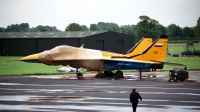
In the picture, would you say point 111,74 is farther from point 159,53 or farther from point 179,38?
point 179,38

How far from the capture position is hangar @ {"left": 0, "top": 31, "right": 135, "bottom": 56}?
231 feet

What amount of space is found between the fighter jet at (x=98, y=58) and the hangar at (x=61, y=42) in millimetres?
30391

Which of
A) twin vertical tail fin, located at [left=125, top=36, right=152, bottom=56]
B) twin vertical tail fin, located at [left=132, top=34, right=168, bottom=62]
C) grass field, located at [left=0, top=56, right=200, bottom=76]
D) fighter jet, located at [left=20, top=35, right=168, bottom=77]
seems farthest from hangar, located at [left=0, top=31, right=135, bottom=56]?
twin vertical tail fin, located at [left=132, top=34, right=168, bottom=62]

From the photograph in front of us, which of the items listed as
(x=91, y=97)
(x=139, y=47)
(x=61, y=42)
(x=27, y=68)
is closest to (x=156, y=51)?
(x=139, y=47)

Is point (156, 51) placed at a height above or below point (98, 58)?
above

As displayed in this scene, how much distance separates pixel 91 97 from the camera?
25.1 metres

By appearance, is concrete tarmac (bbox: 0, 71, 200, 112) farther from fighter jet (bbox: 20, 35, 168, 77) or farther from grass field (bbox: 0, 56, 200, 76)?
grass field (bbox: 0, 56, 200, 76)

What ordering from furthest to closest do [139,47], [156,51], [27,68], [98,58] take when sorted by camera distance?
[27,68] < [139,47] < [156,51] < [98,58]

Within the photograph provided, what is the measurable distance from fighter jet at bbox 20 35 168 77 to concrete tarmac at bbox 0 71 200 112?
3.73m

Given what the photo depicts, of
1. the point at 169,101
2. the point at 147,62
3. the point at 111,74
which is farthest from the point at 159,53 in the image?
the point at 169,101

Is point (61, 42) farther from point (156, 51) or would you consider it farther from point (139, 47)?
point (156, 51)

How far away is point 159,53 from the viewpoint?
1549 inches

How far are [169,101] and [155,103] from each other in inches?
46.5

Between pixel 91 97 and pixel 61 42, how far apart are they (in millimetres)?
46640
